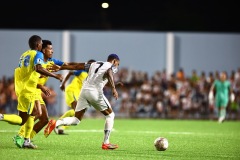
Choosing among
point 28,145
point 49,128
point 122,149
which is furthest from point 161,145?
point 28,145

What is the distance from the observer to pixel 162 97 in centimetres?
3166

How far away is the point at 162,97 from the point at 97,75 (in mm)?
19199

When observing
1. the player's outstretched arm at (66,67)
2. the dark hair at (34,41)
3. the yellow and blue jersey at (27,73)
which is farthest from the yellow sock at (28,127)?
the dark hair at (34,41)

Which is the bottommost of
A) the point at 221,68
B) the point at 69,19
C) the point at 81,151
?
the point at 81,151

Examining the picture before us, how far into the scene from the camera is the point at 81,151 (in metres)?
12.0

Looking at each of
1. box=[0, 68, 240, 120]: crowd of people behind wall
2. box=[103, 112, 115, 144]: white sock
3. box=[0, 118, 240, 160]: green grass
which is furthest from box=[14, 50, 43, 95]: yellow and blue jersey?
box=[0, 68, 240, 120]: crowd of people behind wall

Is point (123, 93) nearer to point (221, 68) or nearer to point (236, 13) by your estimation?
point (221, 68)

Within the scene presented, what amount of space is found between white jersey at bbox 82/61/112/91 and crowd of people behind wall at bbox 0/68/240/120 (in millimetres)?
18628

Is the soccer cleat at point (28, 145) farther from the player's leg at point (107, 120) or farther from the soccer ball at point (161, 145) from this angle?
the soccer ball at point (161, 145)

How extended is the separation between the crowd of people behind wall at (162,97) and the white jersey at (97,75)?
18.6 metres

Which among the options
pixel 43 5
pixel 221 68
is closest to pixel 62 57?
pixel 43 5

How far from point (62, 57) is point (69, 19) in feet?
12.1

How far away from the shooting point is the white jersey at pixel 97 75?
1259 cm

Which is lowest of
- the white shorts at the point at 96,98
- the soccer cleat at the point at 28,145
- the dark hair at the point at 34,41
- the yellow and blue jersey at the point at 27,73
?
the soccer cleat at the point at 28,145
